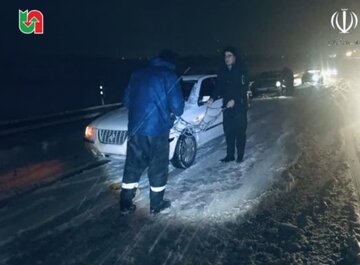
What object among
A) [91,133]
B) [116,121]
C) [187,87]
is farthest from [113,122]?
[187,87]

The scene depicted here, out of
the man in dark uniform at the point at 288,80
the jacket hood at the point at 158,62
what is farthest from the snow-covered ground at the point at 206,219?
the man in dark uniform at the point at 288,80

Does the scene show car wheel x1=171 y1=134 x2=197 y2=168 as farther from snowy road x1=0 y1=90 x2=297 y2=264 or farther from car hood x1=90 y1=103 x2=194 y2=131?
car hood x1=90 y1=103 x2=194 y2=131

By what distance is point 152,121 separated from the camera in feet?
14.4

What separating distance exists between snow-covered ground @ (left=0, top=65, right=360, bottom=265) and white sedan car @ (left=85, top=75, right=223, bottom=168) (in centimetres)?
37

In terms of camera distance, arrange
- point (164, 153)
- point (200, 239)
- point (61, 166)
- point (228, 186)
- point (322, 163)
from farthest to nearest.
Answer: point (61, 166) → point (322, 163) → point (228, 186) → point (164, 153) → point (200, 239)

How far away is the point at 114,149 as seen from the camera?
6051mm

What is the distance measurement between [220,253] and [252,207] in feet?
4.06

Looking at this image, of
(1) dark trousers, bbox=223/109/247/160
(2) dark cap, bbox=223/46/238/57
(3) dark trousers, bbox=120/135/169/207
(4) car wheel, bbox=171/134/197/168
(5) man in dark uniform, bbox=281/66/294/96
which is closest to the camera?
(3) dark trousers, bbox=120/135/169/207

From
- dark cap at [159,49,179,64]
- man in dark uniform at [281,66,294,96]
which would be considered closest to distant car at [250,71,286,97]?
man in dark uniform at [281,66,294,96]

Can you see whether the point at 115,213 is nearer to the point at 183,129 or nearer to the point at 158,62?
the point at 158,62

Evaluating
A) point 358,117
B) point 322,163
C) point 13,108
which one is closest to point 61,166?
point 322,163

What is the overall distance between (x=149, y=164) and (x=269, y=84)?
17.6 m

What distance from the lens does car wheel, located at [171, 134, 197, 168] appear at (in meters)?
6.25

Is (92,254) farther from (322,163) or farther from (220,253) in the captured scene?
(322,163)
